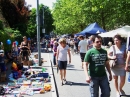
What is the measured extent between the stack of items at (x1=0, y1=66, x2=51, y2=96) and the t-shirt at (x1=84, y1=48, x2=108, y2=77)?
2.91 meters

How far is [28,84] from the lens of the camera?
369 inches

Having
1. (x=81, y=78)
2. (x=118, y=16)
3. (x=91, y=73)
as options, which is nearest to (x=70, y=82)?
(x=81, y=78)

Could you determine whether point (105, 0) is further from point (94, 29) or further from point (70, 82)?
point (70, 82)

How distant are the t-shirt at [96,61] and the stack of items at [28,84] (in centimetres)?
291

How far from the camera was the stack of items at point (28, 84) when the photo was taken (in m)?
8.38

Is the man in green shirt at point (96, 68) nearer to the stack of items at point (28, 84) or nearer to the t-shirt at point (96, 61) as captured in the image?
the t-shirt at point (96, 61)

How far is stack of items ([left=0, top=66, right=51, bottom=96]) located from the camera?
8383 millimetres

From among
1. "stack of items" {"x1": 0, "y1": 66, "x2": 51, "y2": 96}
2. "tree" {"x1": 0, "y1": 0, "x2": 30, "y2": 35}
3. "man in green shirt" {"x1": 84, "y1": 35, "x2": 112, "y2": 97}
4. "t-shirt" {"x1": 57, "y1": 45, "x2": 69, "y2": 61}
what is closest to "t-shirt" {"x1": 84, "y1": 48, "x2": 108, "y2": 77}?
"man in green shirt" {"x1": 84, "y1": 35, "x2": 112, "y2": 97}

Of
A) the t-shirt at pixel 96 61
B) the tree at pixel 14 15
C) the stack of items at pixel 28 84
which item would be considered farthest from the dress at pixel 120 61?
the tree at pixel 14 15

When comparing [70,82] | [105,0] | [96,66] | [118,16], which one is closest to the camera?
[96,66]

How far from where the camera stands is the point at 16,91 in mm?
8383

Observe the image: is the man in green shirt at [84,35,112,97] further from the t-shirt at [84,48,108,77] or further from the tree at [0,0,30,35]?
the tree at [0,0,30,35]

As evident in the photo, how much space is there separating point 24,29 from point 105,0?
9.61 meters

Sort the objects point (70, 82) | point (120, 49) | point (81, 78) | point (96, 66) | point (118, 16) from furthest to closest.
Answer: point (118, 16), point (81, 78), point (70, 82), point (120, 49), point (96, 66)
